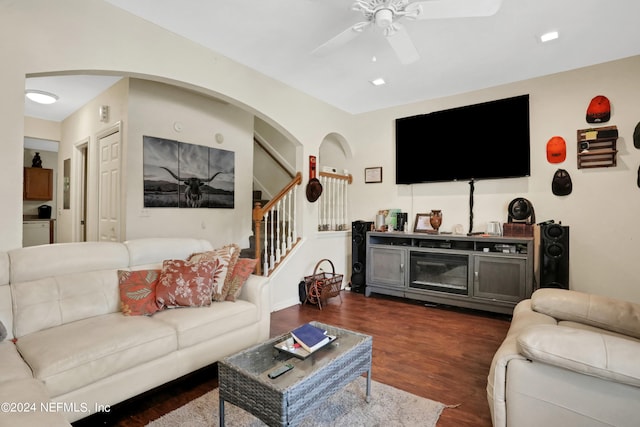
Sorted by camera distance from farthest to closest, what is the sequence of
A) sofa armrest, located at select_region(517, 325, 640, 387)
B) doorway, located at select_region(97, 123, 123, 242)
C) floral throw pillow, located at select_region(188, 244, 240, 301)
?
doorway, located at select_region(97, 123, 123, 242)
floral throw pillow, located at select_region(188, 244, 240, 301)
sofa armrest, located at select_region(517, 325, 640, 387)

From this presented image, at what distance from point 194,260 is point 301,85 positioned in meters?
2.73

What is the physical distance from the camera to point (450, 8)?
214cm

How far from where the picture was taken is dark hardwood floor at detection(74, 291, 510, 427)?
1927 millimetres

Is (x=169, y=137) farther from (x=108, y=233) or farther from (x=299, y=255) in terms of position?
(x=299, y=255)

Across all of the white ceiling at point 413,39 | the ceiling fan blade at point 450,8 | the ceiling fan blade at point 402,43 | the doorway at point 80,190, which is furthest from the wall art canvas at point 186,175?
the ceiling fan blade at point 450,8

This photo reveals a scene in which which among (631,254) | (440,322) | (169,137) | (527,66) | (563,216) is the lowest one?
(440,322)

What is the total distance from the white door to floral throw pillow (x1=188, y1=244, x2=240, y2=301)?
1997 mm

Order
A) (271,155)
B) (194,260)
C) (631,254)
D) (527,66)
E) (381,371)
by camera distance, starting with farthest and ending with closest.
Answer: (271,155) → (527,66) → (631,254) → (194,260) → (381,371)

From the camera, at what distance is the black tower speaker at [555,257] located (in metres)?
3.36

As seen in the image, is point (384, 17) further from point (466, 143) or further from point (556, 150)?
point (556, 150)

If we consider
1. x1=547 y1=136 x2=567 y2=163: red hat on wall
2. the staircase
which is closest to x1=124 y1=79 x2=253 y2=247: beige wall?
the staircase

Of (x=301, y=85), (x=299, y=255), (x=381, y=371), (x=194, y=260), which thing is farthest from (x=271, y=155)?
(x=381, y=371)

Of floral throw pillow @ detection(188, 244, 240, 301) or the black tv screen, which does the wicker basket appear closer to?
floral throw pillow @ detection(188, 244, 240, 301)

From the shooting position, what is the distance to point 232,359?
1683mm
